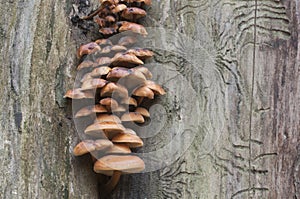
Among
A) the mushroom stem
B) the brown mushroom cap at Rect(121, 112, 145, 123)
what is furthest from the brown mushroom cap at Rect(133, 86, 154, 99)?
the mushroom stem

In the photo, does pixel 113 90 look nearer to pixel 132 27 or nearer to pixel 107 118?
pixel 107 118

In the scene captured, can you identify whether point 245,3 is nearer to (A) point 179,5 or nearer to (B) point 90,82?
(A) point 179,5

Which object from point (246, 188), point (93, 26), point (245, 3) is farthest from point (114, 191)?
point (245, 3)

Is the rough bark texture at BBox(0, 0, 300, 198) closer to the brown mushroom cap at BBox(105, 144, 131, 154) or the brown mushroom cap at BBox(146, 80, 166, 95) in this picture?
the brown mushroom cap at BBox(146, 80, 166, 95)

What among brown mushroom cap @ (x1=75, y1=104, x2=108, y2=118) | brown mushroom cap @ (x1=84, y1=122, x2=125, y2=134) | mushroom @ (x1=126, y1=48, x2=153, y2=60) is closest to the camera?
brown mushroom cap @ (x1=84, y1=122, x2=125, y2=134)

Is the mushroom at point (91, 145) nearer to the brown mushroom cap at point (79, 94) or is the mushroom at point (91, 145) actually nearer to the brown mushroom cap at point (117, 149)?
the brown mushroom cap at point (117, 149)

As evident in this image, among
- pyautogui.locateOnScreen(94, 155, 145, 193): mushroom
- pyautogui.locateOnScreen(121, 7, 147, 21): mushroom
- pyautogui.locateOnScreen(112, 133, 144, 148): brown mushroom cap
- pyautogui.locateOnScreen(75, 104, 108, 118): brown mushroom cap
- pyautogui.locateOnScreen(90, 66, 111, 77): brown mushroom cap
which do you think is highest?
pyautogui.locateOnScreen(121, 7, 147, 21): mushroom

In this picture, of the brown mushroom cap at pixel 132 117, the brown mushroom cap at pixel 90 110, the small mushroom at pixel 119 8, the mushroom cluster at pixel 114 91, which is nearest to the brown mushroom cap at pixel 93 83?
the mushroom cluster at pixel 114 91
